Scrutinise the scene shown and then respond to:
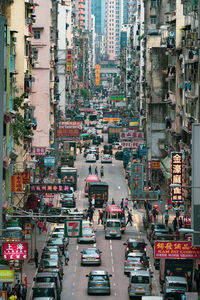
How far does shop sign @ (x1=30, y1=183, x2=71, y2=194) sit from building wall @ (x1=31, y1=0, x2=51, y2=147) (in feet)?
132

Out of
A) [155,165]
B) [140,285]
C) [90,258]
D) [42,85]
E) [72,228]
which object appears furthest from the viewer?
[42,85]

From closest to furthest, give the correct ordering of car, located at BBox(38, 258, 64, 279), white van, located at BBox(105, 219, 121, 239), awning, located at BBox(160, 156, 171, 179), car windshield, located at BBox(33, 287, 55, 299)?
car windshield, located at BBox(33, 287, 55, 299) < car, located at BBox(38, 258, 64, 279) < white van, located at BBox(105, 219, 121, 239) < awning, located at BBox(160, 156, 171, 179)

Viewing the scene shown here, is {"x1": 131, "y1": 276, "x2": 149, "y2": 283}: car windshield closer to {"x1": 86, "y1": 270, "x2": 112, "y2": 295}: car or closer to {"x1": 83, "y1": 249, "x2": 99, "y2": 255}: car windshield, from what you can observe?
{"x1": 86, "y1": 270, "x2": 112, "y2": 295}: car

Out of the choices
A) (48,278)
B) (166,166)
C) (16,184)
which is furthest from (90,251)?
(166,166)

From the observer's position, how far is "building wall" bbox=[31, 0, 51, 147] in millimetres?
103500

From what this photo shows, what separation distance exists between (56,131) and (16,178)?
45413 millimetres

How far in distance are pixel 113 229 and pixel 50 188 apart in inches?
435

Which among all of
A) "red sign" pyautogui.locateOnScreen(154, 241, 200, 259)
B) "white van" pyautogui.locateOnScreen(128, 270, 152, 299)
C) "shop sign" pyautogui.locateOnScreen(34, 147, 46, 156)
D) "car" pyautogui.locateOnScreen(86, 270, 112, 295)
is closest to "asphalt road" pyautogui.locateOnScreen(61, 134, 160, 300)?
"car" pyautogui.locateOnScreen(86, 270, 112, 295)

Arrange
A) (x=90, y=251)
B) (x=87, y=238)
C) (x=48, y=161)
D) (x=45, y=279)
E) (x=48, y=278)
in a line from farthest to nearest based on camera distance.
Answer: (x=48, y=161), (x=87, y=238), (x=90, y=251), (x=48, y=278), (x=45, y=279)

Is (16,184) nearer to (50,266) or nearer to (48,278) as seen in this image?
(50,266)

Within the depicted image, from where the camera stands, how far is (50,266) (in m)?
54.4

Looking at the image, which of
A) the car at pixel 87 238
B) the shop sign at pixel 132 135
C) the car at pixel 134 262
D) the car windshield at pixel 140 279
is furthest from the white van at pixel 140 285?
the shop sign at pixel 132 135

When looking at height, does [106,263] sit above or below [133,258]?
below

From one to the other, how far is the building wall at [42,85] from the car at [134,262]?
47414 mm
